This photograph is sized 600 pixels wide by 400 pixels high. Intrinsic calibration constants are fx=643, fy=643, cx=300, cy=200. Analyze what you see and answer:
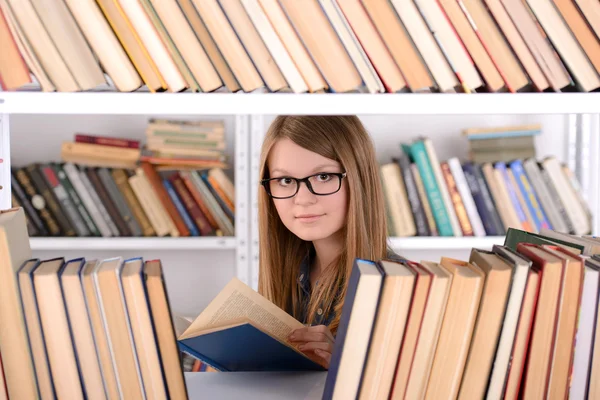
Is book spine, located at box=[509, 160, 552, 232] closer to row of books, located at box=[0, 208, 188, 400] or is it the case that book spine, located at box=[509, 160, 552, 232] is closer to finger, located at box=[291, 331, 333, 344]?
finger, located at box=[291, 331, 333, 344]

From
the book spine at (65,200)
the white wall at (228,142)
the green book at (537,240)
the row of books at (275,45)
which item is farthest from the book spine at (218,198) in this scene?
the row of books at (275,45)

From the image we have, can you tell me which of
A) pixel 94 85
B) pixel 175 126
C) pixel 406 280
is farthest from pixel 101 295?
pixel 175 126

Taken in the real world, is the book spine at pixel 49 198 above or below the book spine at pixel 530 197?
below

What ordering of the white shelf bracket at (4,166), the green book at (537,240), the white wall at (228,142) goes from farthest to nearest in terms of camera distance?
the white wall at (228,142) < the white shelf bracket at (4,166) < the green book at (537,240)

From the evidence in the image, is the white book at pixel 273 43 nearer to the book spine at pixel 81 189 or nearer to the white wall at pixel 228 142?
the book spine at pixel 81 189

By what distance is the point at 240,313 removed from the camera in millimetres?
980

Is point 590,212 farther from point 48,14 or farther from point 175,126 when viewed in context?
point 48,14

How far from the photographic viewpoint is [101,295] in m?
0.75

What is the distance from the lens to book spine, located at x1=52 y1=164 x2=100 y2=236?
2.41 m

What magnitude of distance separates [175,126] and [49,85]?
1.72 m

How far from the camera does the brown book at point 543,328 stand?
76 cm

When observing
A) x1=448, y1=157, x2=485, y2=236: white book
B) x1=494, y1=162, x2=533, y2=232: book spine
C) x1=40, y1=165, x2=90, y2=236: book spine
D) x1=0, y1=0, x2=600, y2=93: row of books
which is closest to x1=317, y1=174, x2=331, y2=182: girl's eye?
x1=0, y1=0, x2=600, y2=93: row of books

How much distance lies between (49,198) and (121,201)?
10.3 inches

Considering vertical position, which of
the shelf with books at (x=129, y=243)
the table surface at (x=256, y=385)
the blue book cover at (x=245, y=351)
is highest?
the shelf with books at (x=129, y=243)
